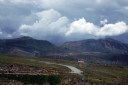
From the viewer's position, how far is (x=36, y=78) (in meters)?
69.1

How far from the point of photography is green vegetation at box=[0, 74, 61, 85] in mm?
65250

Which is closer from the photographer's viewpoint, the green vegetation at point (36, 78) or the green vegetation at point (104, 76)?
the green vegetation at point (36, 78)

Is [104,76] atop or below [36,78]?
below

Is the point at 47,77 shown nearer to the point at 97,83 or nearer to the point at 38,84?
the point at 38,84

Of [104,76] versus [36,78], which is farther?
[104,76]

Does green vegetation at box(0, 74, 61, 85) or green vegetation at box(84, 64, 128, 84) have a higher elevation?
green vegetation at box(0, 74, 61, 85)

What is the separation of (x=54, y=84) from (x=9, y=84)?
1750 centimetres

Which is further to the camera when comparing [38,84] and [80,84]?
[80,84]

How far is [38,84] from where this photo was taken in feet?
227

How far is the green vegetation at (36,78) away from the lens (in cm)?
6525

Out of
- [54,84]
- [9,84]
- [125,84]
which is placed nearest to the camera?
[9,84]

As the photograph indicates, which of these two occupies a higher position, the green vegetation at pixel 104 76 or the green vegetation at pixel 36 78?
the green vegetation at pixel 36 78

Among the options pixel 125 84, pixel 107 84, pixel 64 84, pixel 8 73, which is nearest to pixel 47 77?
pixel 64 84

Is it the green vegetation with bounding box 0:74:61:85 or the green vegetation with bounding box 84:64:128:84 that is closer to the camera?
the green vegetation with bounding box 0:74:61:85
